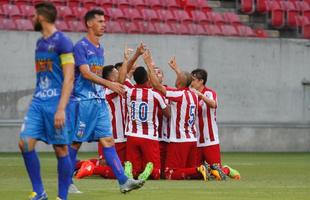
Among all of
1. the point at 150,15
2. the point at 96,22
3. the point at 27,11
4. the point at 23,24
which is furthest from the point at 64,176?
the point at 150,15

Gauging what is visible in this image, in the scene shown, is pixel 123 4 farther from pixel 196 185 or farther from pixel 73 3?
pixel 196 185

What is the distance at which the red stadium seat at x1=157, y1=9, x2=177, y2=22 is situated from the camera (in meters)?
26.6

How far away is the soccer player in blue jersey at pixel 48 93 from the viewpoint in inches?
431

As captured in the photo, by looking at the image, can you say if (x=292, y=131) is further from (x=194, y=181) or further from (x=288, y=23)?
(x=194, y=181)

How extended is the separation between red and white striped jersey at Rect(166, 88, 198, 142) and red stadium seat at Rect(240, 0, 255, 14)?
40.3ft

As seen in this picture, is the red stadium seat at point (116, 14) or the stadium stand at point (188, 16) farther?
the red stadium seat at point (116, 14)

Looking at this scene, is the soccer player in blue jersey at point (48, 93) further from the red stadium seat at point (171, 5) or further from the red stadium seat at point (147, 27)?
the red stadium seat at point (171, 5)

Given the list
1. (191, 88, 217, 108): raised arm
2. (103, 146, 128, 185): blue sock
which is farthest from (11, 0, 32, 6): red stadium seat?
(103, 146, 128, 185): blue sock

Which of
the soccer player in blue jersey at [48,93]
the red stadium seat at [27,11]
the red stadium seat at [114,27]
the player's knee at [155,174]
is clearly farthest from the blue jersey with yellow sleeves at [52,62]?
the red stadium seat at [114,27]

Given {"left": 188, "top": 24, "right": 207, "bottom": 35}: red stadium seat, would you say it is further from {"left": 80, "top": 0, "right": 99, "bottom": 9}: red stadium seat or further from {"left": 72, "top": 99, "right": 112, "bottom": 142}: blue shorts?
{"left": 72, "top": 99, "right": 112, "bottom": 142}: blue shorts

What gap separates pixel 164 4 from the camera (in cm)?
2728

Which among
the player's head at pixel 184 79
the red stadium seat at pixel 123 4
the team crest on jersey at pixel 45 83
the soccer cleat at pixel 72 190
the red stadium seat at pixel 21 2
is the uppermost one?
the red stadium seat at pixel 123 4

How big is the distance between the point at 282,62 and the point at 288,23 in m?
2.67

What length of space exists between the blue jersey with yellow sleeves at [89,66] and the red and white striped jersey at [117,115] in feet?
12.5
